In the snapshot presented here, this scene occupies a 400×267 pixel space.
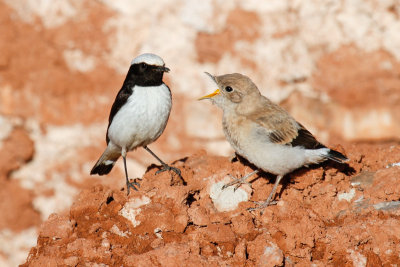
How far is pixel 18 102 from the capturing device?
11078 millimetres

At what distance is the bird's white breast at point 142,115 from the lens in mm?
6746

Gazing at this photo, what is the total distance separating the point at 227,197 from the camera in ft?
19.6

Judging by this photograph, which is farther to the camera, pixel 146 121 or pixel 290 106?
pixel 290 106

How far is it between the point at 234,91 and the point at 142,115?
47.4 inches

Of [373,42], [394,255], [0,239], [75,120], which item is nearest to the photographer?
[394,255]

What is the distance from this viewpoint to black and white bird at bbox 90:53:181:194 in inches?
266

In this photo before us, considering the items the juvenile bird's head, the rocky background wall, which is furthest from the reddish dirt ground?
the rocky background wall

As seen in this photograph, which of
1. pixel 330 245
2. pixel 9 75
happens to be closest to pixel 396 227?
pixel 330 245

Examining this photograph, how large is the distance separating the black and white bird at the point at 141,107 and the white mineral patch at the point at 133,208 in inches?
37.2

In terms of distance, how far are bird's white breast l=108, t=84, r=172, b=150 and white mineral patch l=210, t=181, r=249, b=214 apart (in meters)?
1.22

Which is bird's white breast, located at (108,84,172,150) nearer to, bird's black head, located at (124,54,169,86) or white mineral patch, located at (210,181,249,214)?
bird's black head, located at (124,54,169,86)

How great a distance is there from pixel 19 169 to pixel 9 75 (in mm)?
1974

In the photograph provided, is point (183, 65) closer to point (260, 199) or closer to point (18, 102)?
point (18, 102)

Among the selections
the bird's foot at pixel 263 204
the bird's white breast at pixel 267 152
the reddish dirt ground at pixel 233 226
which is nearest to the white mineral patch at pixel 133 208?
the reddish dirt ground at pixel 233 226
